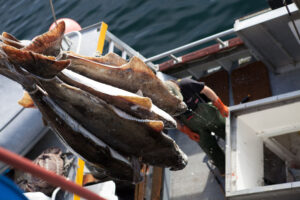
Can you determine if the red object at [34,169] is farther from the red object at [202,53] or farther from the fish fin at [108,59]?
the red object at [202,53]

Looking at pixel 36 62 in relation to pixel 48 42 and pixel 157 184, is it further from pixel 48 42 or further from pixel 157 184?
pixel 157 184

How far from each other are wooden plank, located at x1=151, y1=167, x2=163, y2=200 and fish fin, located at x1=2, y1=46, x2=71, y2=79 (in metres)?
3.36

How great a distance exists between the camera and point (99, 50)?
550cm

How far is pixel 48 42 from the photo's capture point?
2.29 metres

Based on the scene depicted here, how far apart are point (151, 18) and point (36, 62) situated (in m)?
7.41

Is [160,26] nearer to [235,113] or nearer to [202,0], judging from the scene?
[202,0]

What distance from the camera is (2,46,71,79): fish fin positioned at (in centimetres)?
206

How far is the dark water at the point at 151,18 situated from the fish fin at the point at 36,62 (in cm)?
618

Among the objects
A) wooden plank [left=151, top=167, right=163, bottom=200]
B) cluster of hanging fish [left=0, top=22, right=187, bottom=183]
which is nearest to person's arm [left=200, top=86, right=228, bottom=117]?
wooden plank [left=151, top=167, right=163, bottom=200]

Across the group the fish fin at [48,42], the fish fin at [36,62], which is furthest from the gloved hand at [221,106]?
the fish fin at [36,62]

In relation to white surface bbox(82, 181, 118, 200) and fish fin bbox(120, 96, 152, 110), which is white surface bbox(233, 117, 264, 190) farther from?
fish fin bbox(120, 96, 152, 110)

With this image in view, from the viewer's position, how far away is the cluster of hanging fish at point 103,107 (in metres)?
2.35

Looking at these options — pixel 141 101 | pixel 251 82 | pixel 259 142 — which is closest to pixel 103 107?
pixel 141 101

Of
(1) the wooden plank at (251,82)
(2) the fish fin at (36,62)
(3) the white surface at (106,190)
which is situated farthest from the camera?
(1) the wooden plank at (251,82)
